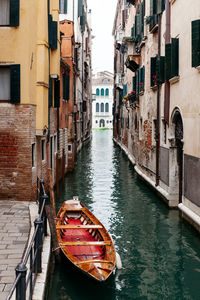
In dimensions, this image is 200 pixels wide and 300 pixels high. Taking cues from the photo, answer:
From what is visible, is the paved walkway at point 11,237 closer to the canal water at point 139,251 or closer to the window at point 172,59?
the canal water at point 139,251

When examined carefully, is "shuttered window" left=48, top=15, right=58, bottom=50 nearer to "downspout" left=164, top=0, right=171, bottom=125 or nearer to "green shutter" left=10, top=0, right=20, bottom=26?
"green shutter" left=10, top=0, right=20, bottom=26

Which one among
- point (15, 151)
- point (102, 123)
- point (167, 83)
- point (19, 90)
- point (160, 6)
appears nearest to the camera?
point (19, 90)

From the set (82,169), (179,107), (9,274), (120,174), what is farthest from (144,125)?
(9,274)

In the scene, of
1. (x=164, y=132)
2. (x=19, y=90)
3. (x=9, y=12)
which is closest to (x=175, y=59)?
(x=164, y=132)

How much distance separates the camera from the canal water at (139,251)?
667 cm

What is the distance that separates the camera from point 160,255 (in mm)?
8484

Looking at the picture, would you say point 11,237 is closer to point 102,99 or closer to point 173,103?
point 173,103

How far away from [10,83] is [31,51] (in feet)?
3.69

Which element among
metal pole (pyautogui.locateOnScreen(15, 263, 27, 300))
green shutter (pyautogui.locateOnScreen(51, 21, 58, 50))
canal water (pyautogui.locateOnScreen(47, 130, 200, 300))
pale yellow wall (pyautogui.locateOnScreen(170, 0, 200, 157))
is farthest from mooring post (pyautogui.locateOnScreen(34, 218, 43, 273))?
green shutter (pyautogui.locateOnScreen(51, 21, 58, 50))

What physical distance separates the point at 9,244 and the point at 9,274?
4.53ft

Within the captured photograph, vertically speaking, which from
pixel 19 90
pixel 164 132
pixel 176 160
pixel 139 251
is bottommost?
pixel 139 251

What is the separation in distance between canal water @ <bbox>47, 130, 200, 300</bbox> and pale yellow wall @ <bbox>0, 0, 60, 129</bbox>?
12.9 feet

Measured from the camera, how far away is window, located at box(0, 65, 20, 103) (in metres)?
10.6

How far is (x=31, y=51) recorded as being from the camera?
11.0m
